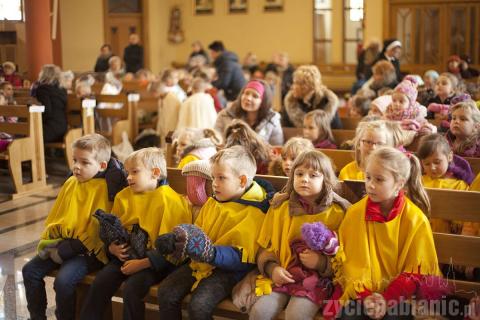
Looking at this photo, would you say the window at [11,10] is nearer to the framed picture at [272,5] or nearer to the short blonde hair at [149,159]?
the short blonde hair at [149,159]

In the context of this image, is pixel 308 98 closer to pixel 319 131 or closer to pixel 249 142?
pixel 319 131

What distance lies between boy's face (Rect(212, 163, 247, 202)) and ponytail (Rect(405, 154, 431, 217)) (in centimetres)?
80

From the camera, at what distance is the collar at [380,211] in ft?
10.5

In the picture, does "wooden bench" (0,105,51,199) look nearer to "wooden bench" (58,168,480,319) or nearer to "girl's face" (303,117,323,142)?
"girl's face" (303,117,323,142)

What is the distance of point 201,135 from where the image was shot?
537 centimetres

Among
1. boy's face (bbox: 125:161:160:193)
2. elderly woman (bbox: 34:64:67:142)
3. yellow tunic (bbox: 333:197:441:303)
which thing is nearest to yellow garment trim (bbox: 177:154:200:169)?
boy's face (bbox: 125:161:160:193)

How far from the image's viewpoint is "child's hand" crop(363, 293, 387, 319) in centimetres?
311

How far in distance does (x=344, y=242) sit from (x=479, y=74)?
9188mm

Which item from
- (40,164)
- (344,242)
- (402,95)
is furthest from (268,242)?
(40,164)

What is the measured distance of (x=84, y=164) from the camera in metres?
4.01

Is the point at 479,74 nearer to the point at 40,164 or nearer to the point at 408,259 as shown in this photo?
the point at 40,164

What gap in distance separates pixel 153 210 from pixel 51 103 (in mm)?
5345

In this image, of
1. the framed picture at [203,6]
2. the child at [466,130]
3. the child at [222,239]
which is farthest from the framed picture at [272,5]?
the child at [222,239]

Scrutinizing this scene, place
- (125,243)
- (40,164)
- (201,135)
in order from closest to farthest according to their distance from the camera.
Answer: (125,243) → (201,135) → (40,164)
